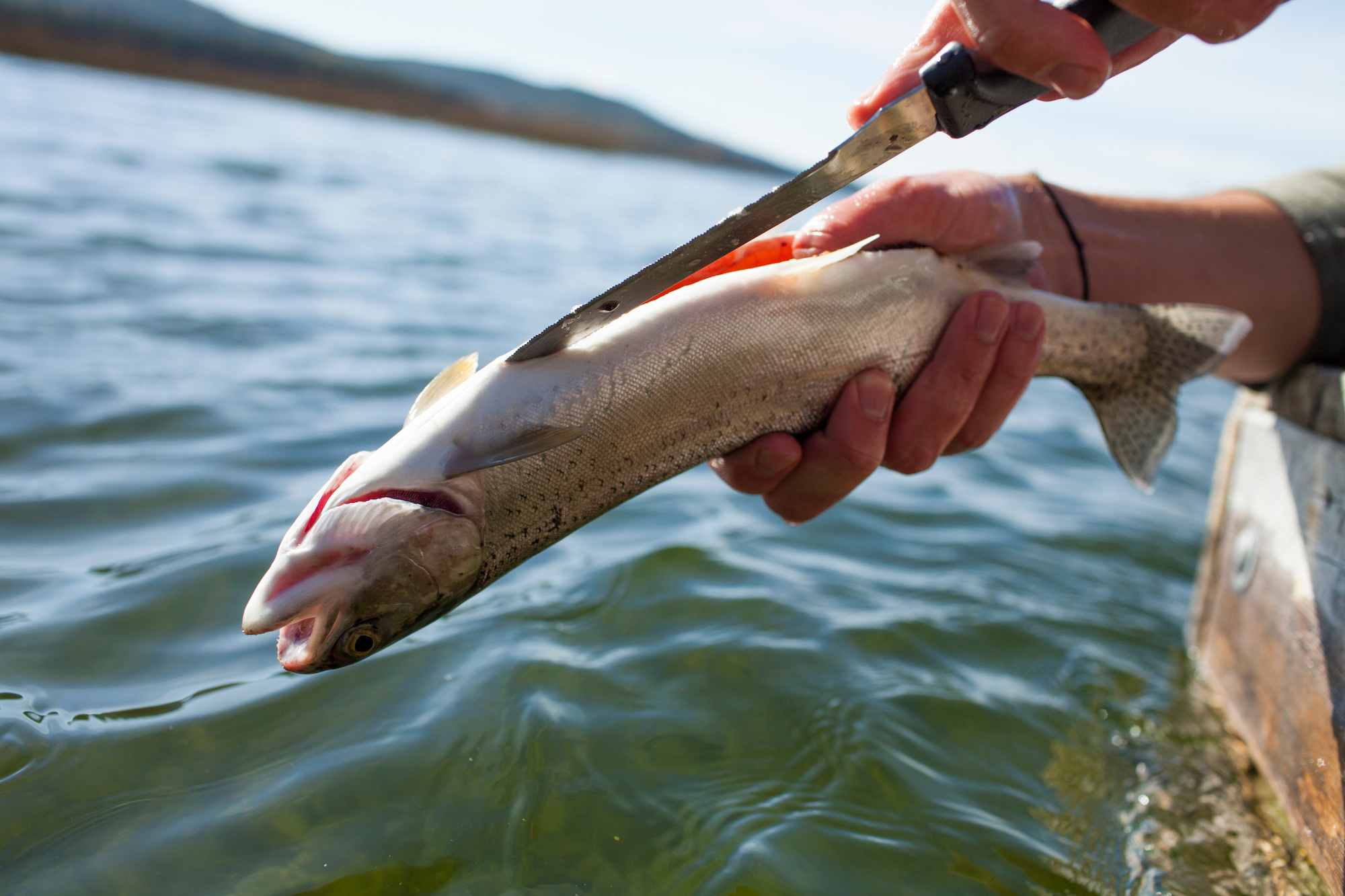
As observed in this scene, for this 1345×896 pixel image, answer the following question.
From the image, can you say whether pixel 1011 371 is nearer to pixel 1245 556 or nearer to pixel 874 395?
pixel 874 395

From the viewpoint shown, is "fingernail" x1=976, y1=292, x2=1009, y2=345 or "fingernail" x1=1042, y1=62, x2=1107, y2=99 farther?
"fingernail" x1=976, y1=292, x2=1009, y2=345

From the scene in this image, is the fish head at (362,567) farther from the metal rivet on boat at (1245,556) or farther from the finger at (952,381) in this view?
the metal rivet on boat at (1245,556)

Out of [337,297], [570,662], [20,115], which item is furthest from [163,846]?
→ [20,115]

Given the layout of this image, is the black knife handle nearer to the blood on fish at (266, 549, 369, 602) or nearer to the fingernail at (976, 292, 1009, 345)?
the fingernail at (976, 292, 1009, 345)

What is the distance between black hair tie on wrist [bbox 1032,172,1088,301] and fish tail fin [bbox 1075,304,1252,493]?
53cm

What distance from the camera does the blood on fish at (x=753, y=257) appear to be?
8.83ft

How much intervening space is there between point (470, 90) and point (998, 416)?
120 metres

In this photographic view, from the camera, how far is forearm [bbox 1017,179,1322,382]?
3527 mm

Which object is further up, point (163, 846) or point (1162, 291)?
point (1162, 291)

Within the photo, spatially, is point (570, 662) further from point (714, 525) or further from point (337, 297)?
point (337, 297)

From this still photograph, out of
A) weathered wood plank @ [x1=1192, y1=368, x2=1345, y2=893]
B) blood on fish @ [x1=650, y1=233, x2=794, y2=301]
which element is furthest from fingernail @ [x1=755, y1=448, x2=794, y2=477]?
weathered wood plank @ [x1=1192, y1=368, x2=1345, y2=893]

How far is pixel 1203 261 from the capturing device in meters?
3.66

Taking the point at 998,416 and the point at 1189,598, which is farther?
the point at 1189,598

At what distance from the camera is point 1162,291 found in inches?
143
